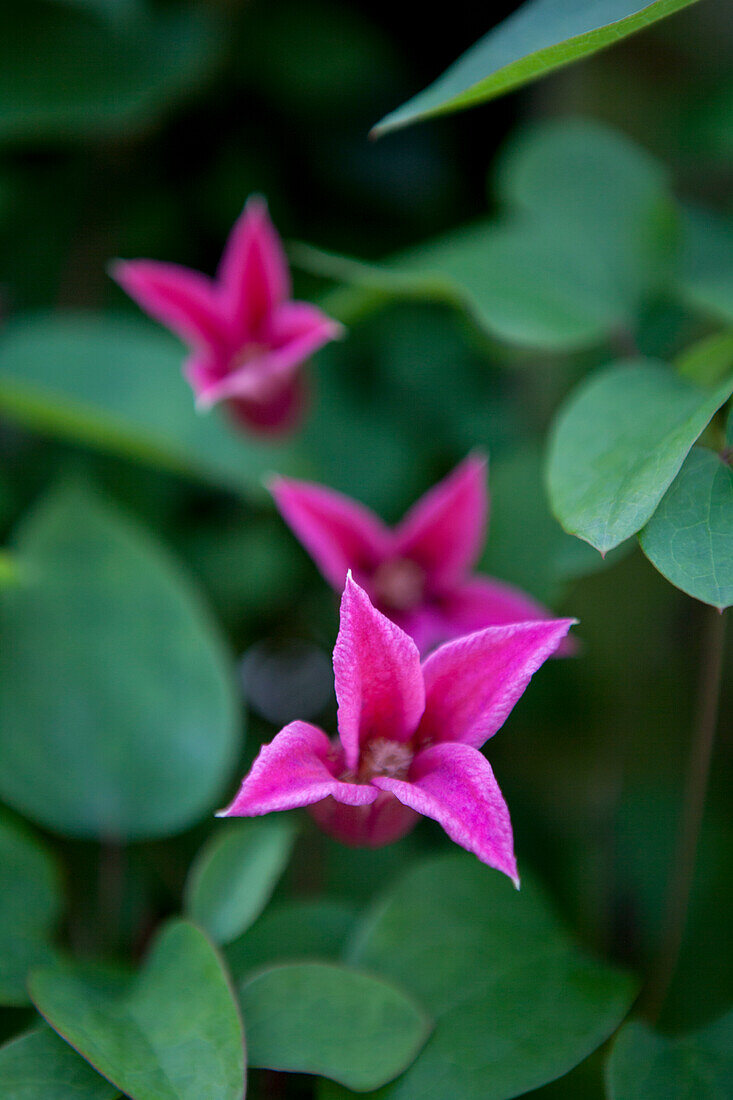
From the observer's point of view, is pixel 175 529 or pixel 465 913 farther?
pixel 175 529

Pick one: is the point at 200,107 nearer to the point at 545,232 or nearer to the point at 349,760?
the point at 545,232

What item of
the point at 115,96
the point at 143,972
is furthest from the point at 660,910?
the point at 115,96

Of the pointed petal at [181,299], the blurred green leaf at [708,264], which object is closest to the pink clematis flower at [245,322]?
the pointed petal at [181,299]

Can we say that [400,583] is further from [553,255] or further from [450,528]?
[553,255]

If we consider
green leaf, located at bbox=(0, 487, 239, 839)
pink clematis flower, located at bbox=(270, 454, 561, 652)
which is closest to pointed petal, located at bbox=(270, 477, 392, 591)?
pink clematis flower, located at bbox=(270, 454, 561, 652)

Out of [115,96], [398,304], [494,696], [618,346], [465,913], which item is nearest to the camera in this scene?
[494,696]
